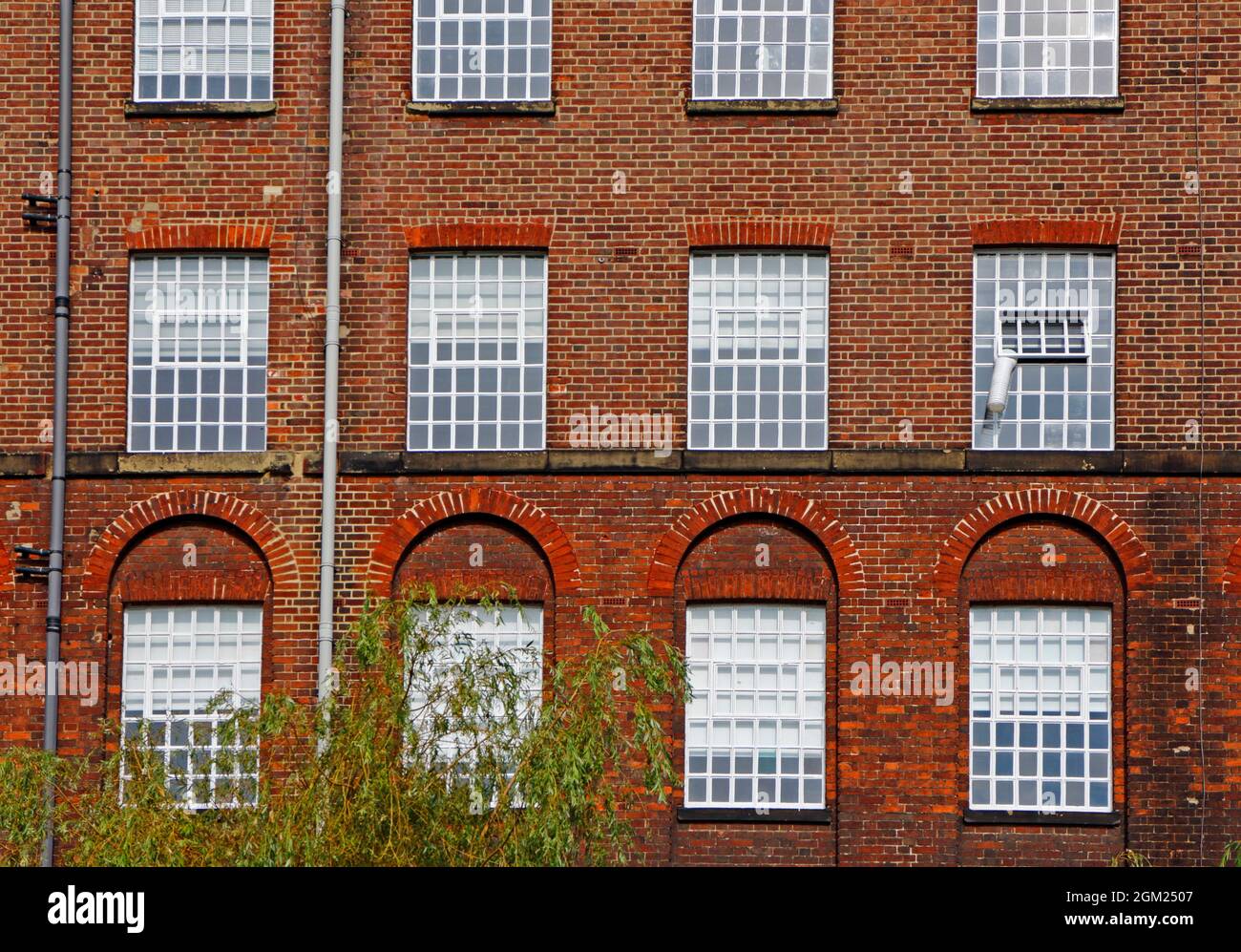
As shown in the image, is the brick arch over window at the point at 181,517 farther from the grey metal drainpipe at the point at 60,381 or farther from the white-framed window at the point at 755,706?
the white-framed window at the point at 755,706

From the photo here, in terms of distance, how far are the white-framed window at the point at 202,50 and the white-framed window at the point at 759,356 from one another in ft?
16.9

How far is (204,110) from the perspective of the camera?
89.6 feet

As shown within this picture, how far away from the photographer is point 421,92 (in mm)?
27422

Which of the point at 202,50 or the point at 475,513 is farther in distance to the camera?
the point at 202,50

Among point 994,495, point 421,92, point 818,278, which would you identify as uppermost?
point 421,92

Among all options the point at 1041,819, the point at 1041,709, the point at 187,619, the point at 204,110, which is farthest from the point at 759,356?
the point at 187,619

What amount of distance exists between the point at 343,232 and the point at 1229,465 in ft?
30.7

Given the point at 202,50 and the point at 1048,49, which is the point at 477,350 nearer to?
the point at 202,50

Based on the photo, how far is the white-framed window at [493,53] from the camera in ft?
89.8

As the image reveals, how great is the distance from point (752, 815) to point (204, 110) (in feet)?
30.2

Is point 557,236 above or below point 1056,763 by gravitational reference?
above
